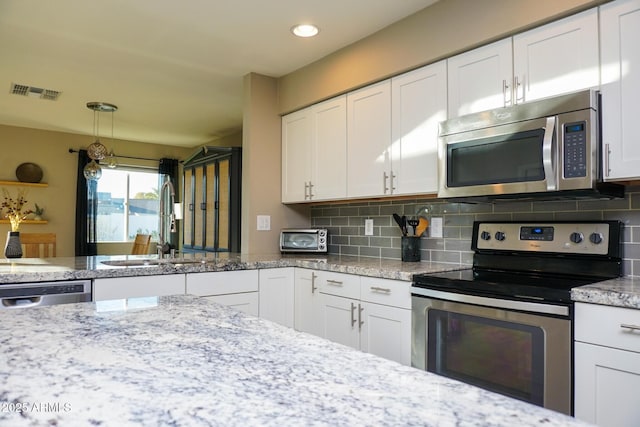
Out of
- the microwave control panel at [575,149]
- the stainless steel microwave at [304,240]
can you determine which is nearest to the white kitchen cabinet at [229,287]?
the stainless steel microwave at [304,240]

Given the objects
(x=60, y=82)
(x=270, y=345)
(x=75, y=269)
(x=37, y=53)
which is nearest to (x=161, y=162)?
(x=60, y=82)

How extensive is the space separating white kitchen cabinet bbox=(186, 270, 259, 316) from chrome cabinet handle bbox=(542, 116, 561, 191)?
5.66ft

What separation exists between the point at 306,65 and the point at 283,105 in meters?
0.38

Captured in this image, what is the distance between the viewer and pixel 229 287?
2.65m

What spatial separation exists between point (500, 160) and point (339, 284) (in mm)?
1119

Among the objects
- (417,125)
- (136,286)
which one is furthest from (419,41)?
(136,286)

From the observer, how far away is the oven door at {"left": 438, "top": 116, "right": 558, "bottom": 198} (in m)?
1.89

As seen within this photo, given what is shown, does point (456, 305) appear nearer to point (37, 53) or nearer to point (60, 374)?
point (60, 374)

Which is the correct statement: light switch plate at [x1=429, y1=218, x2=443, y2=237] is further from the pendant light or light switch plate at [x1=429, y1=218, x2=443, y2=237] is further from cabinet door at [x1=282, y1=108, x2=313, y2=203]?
the pendant light


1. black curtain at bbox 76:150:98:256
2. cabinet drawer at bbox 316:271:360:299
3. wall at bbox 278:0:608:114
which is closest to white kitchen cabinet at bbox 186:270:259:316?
cabinet drawer at bbox 316:271:360:299

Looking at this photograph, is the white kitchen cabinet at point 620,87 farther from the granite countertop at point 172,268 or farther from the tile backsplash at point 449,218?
the granite countertop at point 172,268

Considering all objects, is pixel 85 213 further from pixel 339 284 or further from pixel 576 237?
pixel 576 237

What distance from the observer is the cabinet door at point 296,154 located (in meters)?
3.39

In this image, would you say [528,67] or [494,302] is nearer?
[494,302]
